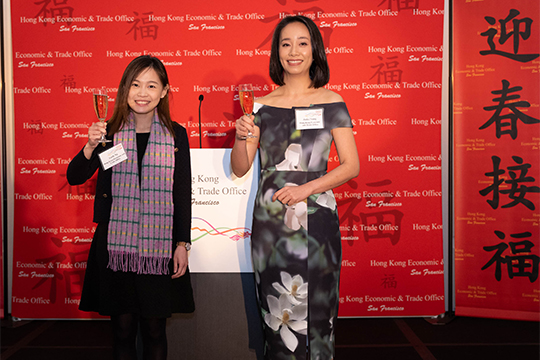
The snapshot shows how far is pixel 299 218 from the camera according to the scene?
164 cm

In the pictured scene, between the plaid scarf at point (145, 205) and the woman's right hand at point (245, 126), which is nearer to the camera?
the woman's right hand at point (245, 126)

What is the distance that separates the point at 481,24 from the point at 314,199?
2443 millimetres

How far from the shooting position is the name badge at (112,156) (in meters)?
1.66

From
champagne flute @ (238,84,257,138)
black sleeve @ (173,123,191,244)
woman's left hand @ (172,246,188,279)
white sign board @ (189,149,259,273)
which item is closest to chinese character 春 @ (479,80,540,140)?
white sign board @ (189,149,259,273)

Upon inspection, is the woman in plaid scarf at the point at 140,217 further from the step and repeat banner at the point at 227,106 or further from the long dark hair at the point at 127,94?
the step and repeat banner at the point at 227,106

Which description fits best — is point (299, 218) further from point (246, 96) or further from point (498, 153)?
point (498, 153)

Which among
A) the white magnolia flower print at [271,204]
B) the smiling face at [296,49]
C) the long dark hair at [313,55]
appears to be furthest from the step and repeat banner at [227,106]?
the white magnolia flower print at [271,204]

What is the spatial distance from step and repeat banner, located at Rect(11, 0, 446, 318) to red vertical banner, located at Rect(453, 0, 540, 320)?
0.77ft

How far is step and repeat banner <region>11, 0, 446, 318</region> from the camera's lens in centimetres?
317

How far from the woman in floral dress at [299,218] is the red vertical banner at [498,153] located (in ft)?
6.47

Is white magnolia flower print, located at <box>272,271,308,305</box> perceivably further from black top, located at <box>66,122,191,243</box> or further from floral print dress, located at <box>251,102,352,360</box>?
black top, located at <box>66,122,191,243</box>

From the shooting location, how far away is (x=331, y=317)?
1687mm

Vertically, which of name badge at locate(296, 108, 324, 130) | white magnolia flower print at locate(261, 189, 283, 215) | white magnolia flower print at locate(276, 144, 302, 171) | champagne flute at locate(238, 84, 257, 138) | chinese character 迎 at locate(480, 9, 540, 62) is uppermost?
chinese character 迎 at locate(480, 9, 540, 62)

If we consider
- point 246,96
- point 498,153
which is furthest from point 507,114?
point 246,96
